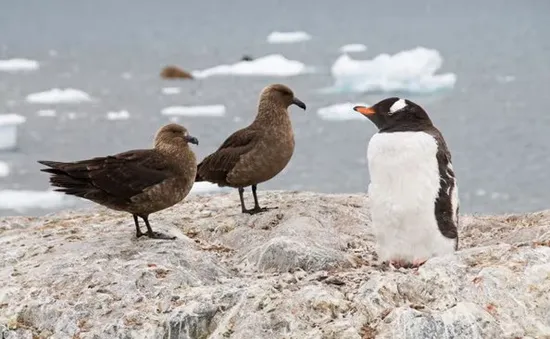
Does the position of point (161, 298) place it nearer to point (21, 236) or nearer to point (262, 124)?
point (21, 236)

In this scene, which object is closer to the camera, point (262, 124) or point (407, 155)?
point (407, 155)

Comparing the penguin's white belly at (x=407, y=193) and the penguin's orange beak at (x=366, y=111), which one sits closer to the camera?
the penguin's white belly at (x=407, y=193)

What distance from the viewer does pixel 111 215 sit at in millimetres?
7746

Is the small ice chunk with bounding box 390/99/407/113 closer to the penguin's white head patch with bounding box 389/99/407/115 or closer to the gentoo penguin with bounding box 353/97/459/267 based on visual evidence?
the penguin's white head patch with bounding box 389/99/407/115

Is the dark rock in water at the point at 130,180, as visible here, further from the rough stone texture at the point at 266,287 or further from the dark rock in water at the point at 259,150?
the dark rock in water at the point at 259,150

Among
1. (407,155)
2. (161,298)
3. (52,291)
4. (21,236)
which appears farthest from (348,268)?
(21,236)

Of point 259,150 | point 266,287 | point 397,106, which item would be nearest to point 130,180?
point 259,150

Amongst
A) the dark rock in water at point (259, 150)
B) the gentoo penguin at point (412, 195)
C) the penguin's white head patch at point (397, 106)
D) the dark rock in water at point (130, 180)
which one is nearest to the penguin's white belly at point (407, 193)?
the gentoo penguin at point (412, 195)

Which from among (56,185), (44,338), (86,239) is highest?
(56,185)

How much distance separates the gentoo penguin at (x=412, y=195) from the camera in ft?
17.7

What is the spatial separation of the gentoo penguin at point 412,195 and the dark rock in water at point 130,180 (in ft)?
4.48

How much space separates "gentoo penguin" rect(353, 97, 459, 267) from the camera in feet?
17.7

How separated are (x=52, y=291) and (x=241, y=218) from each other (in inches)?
78.6

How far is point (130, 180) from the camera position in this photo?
596cm
